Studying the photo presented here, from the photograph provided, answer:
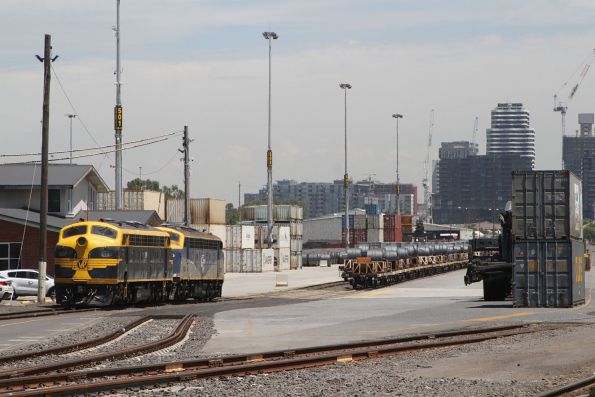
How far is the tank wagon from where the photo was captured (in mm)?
77438

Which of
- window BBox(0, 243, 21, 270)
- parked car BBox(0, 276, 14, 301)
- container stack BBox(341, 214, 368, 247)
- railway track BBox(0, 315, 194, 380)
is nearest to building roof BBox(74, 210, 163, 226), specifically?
window BBox(0, 243, 21, 270)

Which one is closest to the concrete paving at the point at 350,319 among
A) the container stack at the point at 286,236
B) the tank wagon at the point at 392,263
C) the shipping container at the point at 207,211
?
the tank wagon at the point at 392,263

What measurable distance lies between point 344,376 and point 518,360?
4550 mm

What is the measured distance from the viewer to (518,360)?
23.5 metres

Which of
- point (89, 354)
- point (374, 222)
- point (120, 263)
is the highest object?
point (374, 222)

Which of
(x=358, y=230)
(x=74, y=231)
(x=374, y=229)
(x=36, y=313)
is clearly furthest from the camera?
(x=374, y=229)

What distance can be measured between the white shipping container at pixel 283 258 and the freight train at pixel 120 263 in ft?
223

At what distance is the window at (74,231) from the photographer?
45.6m

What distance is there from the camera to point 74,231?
45875 mm

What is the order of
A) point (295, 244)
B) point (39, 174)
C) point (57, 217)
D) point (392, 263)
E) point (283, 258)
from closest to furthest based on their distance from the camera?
point (57, 217) < point (39, 174) < point (392, 263) < point (283, 258) < point (295, 244)

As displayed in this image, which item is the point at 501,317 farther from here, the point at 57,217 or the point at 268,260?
the point at 268,260

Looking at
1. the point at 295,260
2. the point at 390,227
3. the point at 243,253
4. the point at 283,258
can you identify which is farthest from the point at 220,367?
the point at 390,227

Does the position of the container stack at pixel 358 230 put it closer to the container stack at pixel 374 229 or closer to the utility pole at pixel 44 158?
the container stack at pixel 374 229

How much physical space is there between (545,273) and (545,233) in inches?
63.9
